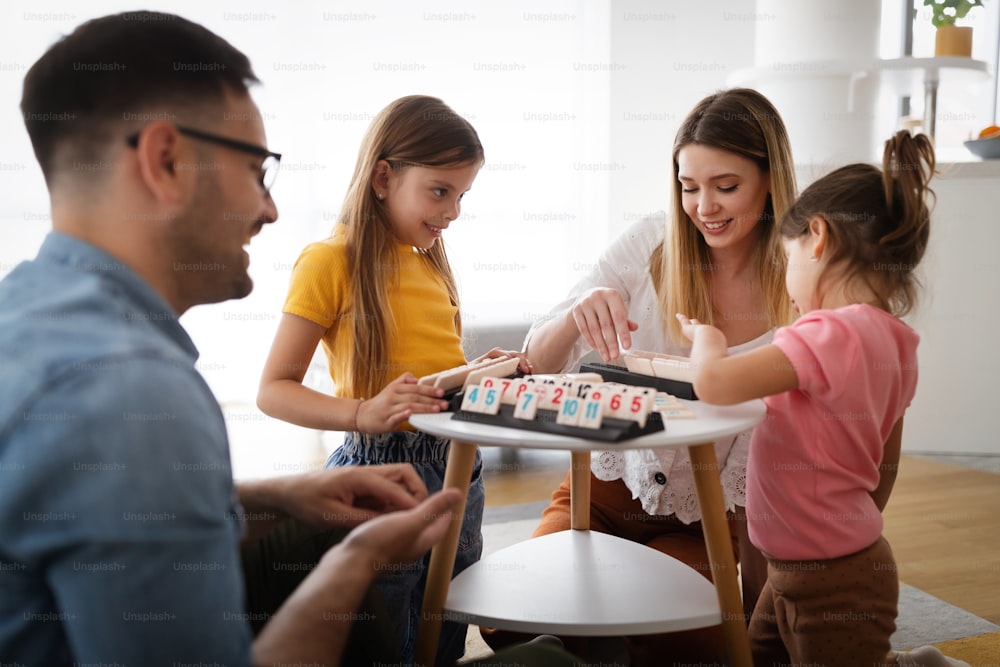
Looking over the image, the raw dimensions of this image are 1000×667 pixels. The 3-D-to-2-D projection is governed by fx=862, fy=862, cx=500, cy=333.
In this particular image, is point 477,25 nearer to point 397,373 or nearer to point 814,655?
point 397,373

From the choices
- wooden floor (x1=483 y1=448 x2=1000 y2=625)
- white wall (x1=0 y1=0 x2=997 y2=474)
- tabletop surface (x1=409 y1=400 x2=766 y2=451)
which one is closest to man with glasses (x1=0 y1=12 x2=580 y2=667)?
tabletop surface (x1=409 y1=400 x2=766 y2=451)

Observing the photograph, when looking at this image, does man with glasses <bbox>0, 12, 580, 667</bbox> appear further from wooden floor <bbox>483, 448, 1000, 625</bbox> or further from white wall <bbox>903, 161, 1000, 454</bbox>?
white wall <bbox>903, 161, 1000, 454</bbox>

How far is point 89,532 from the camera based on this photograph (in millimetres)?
707

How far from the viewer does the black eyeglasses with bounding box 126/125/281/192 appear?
930 mm

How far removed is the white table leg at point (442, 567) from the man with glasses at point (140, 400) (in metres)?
0.13

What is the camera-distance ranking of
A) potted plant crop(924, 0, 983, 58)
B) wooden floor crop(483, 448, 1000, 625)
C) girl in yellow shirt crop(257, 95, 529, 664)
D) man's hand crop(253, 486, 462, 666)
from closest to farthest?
man's hand crop(253, 486, 462, 666), girl in yellow shirt crop(257, 95, 529, 664), wooden floor crop(483, 448, 1000, 625), potted plant crop(924, 0, 983, 58)

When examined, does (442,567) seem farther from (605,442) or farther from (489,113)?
(489,113)

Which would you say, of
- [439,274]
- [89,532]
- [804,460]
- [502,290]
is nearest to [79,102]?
[89,532]

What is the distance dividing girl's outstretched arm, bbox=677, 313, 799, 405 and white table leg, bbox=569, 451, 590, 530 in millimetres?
413

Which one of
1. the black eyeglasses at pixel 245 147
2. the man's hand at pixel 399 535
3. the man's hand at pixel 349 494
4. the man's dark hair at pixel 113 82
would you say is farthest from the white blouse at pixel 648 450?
the man's dark hair at pixel 113 82

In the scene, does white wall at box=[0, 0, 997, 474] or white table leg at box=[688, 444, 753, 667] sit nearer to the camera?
white table leg at box=[688, 444, 753, 667]

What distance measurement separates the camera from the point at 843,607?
53.2 inches

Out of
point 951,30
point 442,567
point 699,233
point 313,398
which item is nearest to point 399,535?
point 442,567

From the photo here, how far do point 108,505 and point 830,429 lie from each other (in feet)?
3.46
